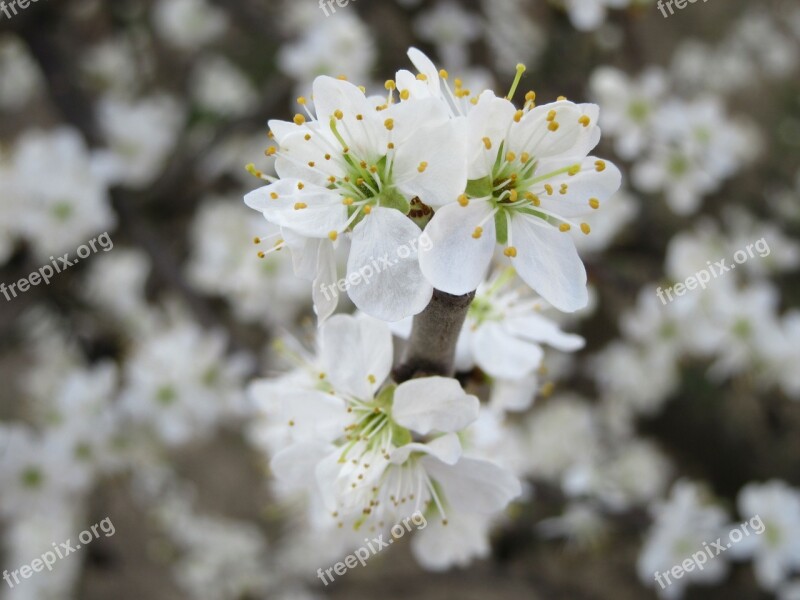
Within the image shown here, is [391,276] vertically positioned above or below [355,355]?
above

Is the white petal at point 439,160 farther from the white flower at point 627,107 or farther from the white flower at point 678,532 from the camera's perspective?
the white flower at point 627,107

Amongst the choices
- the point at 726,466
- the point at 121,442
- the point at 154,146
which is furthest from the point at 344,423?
the point at 726,466

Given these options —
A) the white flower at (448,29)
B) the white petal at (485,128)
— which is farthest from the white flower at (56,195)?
the white petal at (485,128)

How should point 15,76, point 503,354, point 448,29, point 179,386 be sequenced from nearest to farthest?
point 503,354, point 179,386, point 448,29, point 15,76

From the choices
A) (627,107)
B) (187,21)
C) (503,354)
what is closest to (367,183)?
(503,354)

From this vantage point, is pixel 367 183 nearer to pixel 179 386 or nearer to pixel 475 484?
pixel 475 484

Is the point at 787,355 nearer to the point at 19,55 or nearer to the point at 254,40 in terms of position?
the point at 254,40
